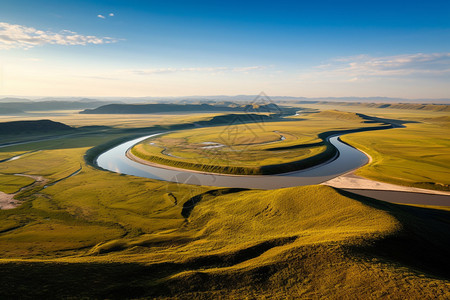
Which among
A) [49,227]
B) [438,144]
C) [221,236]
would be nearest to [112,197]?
[49,227]

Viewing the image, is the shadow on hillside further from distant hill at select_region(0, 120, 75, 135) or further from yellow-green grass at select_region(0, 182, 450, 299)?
distant hill at select_region(0, 120, 75, 135)

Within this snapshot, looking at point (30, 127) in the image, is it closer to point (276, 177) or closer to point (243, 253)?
point (276, 177)

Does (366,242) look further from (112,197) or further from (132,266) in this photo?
(112,197)

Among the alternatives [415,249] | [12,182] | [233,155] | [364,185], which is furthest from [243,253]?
[12,182]

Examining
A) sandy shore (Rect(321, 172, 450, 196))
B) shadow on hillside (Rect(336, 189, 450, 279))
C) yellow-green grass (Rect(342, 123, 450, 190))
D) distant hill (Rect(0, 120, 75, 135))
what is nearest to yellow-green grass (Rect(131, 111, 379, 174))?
sandy shore (Rect(321, 172, 450, 196))

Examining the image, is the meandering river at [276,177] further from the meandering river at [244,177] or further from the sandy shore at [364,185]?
the sandy shore at [364,185]

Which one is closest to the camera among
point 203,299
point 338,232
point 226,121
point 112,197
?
point 203,299
